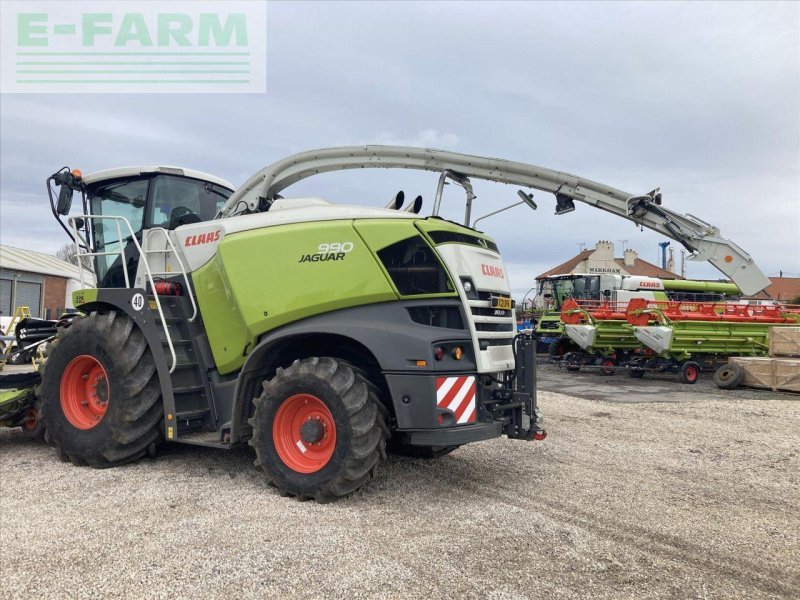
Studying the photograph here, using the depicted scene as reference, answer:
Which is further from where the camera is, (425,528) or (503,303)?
(503,303)

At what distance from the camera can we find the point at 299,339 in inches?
181

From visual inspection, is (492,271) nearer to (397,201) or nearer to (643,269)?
(397,201)

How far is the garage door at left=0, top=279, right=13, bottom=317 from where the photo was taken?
23.9 m

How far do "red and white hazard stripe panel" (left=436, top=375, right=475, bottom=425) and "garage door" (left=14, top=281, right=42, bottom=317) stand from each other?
86.9 feet

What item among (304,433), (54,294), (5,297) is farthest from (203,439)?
(54,294)

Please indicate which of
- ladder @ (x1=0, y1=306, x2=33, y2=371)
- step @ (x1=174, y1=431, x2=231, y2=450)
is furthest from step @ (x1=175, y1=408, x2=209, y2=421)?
ladder @ (x1=0, y1=306, x2=33, y2=371)

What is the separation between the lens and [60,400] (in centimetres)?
530

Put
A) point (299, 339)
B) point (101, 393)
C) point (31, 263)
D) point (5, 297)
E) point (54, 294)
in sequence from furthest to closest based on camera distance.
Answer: point (54, 294)
point (31, 263)
point (5, 297)
point (101, 393)
point (299, 339)

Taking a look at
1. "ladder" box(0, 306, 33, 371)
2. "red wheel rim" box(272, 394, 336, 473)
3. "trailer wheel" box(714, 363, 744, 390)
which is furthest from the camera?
"trailer wheel" box(714, 363, 744, 390)

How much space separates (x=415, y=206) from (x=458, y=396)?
1.92m

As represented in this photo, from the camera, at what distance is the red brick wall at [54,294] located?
2702 cm

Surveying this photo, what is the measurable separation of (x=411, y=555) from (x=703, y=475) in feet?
10.9

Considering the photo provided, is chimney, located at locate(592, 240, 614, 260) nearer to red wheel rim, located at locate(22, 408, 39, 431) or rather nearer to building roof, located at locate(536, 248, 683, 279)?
building roof, located at locate(536, 248, 683, 279)

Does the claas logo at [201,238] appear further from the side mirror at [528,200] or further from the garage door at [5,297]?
the garage door at [5,297]
